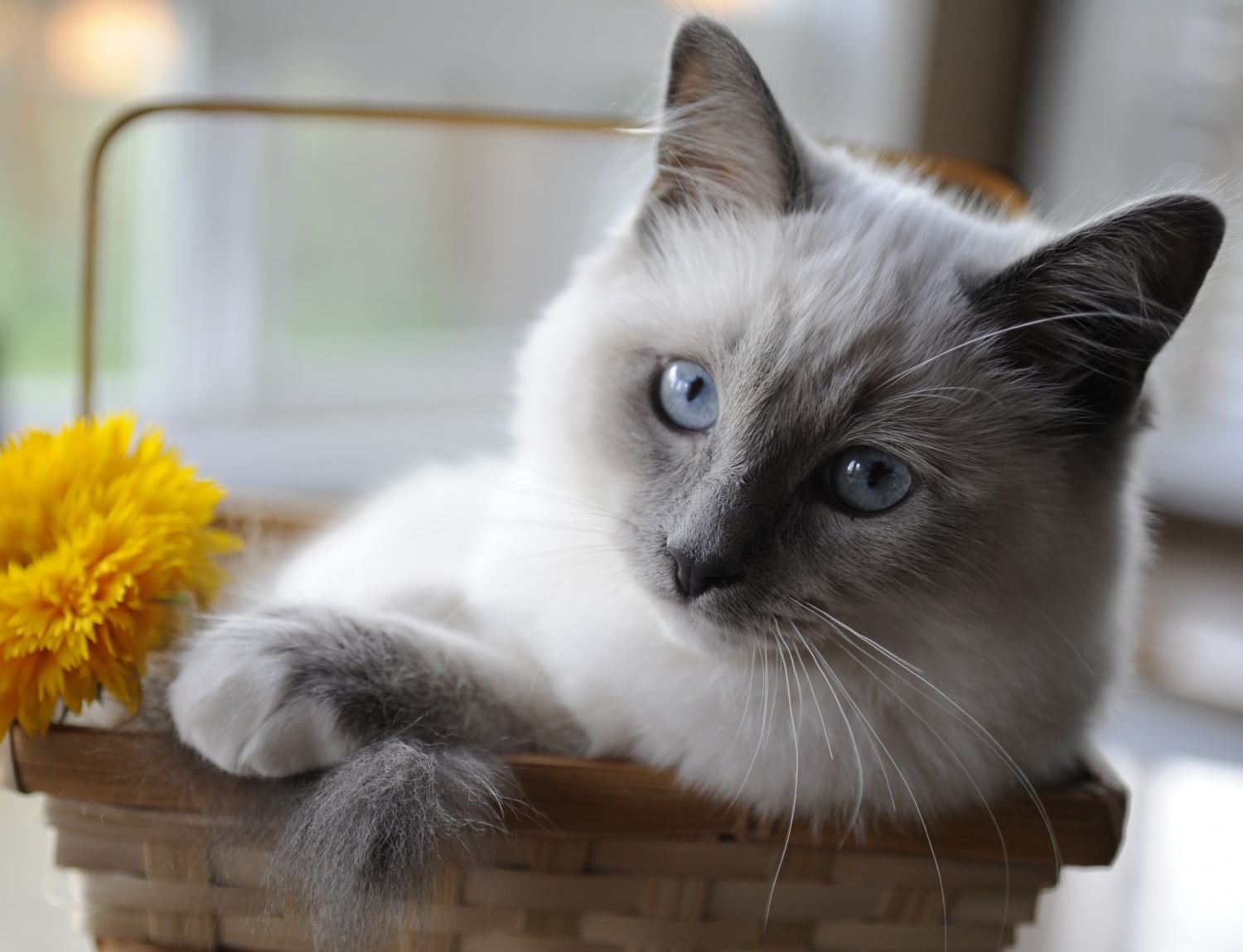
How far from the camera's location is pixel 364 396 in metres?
2.74

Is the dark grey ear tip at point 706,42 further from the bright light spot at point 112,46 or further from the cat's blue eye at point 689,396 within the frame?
the bright light spot at point 112,46

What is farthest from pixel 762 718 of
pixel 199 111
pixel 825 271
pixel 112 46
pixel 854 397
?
pixel 112 46

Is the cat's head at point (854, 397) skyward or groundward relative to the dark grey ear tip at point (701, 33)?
groundward

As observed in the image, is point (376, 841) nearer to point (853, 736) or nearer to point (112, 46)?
point (853, 736)

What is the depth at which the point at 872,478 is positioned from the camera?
0.96 metres

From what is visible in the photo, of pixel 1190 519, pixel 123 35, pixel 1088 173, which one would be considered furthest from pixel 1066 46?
pixel 123 35


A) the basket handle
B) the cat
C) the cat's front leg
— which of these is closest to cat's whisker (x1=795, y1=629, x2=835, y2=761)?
the cat

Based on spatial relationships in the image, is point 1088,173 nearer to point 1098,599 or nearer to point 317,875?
point 1098,599

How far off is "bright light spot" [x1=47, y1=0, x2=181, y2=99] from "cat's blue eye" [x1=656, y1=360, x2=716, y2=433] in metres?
1.70

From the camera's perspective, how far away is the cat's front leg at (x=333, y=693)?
855 millimetres

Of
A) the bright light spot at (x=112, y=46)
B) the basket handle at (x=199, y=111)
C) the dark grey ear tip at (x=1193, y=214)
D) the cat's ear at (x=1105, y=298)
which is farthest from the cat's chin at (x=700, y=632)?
the bright light spot at (x=112, y=46)

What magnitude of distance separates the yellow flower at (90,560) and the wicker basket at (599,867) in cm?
5

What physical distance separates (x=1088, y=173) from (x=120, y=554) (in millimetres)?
2901

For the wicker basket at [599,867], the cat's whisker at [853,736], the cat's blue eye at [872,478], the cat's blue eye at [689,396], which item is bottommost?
the wicker basket at [599,867]
